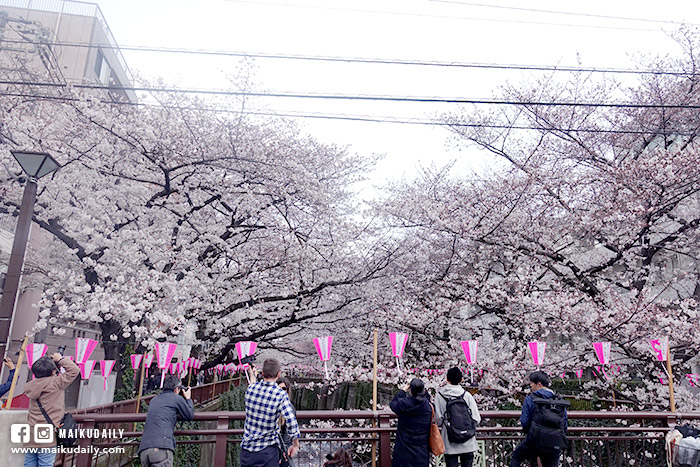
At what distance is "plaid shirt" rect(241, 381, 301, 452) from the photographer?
4090mm

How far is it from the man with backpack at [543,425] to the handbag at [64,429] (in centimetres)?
491

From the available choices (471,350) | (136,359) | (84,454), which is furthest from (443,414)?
(136,359)

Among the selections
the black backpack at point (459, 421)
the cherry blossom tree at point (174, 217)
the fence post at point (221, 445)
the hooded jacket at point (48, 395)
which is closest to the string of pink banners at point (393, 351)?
the cherry blossom tree at point (174, 217)

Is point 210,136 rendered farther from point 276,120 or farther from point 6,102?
point 6,102

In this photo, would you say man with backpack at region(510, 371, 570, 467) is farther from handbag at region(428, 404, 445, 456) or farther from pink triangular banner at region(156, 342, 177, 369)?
pink triangular banner at region(156, 342, 177, 369)

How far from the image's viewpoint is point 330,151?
1390cm

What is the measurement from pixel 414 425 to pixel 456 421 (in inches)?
18.2

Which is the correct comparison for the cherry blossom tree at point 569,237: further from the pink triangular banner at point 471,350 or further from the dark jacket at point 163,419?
the dark jacket at point 163,419

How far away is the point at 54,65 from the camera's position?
1897cm

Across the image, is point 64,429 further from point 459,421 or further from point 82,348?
point 82,348

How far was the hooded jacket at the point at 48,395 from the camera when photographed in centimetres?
472

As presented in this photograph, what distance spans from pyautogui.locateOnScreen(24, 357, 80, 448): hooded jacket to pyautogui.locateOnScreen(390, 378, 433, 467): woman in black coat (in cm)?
357

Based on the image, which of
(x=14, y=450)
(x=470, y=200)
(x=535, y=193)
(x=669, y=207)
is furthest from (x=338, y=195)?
(x=14, y=450)

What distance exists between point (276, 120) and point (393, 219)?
449 centimetres
